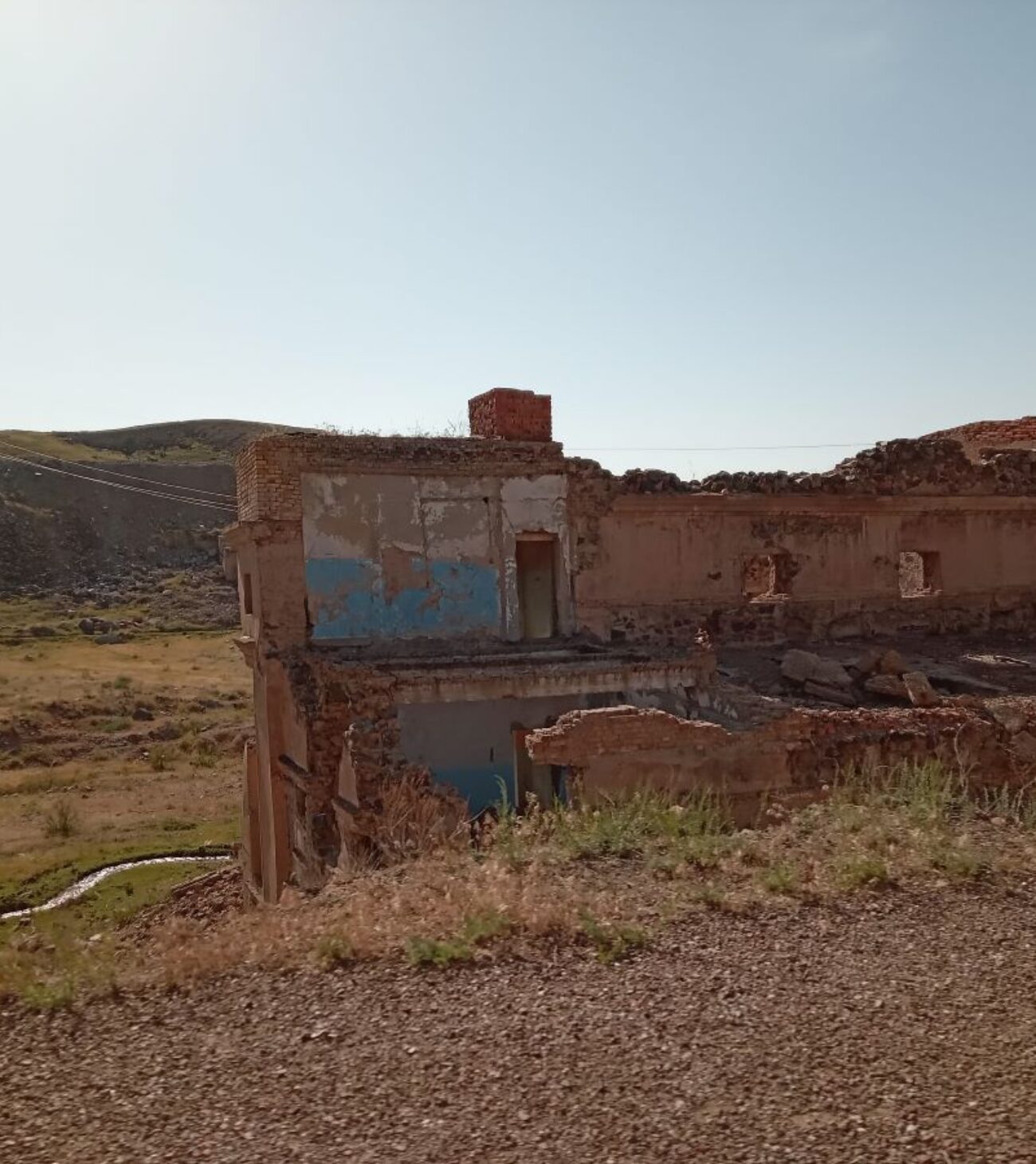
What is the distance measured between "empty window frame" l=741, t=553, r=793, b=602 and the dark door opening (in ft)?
11.0

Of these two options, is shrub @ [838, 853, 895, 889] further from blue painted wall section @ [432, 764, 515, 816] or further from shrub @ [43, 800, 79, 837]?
→ shrub @ [43, 800, 79, 837]

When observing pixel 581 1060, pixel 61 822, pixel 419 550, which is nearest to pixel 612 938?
pixel 581 1060

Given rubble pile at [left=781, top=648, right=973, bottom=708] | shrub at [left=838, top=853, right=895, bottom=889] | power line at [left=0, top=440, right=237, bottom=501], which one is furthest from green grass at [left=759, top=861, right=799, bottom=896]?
power line at [left=0, top=440, right=237, bottom=501]

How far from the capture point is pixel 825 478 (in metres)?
17.4

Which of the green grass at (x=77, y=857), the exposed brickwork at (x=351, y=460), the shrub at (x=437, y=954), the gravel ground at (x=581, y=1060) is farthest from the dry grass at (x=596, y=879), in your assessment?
the green grass at (x=77, y=857)

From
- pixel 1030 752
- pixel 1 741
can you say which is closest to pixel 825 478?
pixel 1030 752

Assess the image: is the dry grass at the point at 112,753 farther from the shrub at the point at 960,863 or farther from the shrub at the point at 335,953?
the shrub at the point at 960,863

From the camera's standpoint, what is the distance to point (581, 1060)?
4.31m

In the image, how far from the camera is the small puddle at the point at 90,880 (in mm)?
16516

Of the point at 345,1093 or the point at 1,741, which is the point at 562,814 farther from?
the point at 1,741

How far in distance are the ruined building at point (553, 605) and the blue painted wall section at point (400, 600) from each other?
0.03 m

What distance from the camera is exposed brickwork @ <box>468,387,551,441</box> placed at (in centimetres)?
1527

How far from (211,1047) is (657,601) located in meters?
12.3

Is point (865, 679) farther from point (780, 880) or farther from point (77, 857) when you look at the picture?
point (77, 857)
